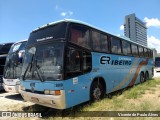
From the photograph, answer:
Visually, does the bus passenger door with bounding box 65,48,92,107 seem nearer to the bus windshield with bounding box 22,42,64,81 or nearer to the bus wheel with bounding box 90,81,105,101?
the bus windshield with bounding box 22,42,64,81

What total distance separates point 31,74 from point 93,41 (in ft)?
9.40

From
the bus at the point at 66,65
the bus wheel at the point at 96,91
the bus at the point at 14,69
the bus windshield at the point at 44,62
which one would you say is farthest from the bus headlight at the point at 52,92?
the bus at the point at 14,69

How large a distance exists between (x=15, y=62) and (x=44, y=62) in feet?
15.6

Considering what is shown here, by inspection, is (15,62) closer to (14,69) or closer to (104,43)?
(14,69)

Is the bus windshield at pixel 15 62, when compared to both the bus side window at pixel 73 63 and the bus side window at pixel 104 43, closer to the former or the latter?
the bus side window at pixel 104 43

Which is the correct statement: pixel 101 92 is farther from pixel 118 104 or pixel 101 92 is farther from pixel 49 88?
pixel 49 88

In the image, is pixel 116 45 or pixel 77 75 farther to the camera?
pixel 116 45

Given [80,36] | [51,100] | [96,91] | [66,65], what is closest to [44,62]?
[66,65]

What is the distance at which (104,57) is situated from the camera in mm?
9133

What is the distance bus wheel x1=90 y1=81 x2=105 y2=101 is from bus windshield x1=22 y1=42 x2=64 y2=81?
6.94 feet

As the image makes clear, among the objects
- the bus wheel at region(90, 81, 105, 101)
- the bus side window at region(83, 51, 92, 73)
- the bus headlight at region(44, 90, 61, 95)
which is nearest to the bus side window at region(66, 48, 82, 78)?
the bus side window at region(83, 51, 92, 73)

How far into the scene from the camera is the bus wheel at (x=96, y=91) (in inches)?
316

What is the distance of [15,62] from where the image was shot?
10992 millimetres

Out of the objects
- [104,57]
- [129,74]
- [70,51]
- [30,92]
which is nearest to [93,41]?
[104,57]
